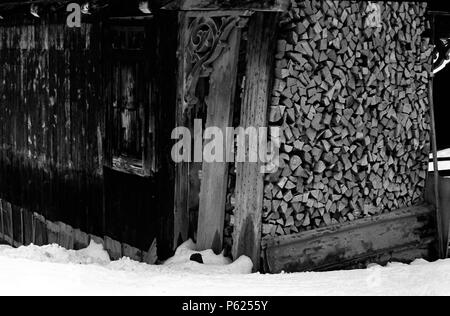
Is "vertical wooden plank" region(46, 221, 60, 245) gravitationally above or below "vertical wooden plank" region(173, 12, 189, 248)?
below

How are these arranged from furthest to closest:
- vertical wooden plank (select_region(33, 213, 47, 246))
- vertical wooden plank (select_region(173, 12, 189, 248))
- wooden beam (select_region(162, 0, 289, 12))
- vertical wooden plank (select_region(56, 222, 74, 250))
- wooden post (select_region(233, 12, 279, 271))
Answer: vertical wooden plank (select_region(33, 213, 47, 246))
vertical wooden plank (select_region(56, 222, 74, 250))
vertical wooden plank (select_region(173, 12, 189, 248))
wooden post (select_region(233, 12, 279, 271))
wooden beam (select_region(162, 0, 289, 12))

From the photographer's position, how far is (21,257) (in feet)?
26.3

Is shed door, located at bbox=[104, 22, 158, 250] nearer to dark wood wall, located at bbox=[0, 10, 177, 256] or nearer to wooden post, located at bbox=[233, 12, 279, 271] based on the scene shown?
dark wood wall, located at bbox=[0, 10, 177, 256]

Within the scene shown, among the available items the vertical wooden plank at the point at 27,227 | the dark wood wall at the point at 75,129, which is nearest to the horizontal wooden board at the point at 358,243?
the dark wood wall at the point at 75,129

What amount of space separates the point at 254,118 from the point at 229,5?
1.17 meters

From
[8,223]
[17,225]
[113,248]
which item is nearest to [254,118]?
[113,248]

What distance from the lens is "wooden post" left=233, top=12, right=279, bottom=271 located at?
22.4 ft

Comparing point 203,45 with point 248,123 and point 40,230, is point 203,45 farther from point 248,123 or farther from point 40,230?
point 40,230

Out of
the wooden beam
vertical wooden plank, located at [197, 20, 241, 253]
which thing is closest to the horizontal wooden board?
vertical wooden plank, located at [197, 20, 241, 253]

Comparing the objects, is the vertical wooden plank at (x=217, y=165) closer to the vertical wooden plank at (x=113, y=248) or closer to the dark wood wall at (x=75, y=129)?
the dark wood wall at (x=75, y=129)

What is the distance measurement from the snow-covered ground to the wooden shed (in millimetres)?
340

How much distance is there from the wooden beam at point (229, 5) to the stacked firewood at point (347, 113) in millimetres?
489

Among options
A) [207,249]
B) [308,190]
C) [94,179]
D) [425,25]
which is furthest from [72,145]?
[425,25]

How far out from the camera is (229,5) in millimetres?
6652
